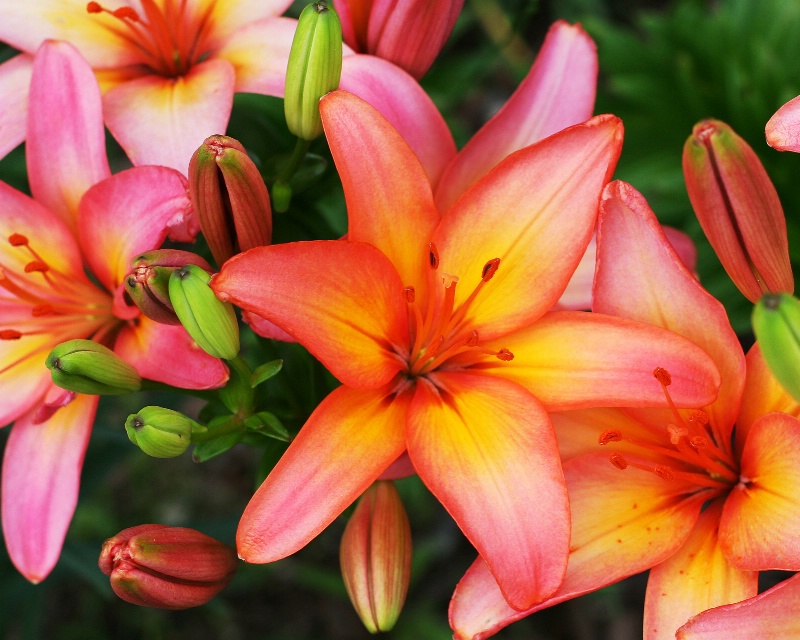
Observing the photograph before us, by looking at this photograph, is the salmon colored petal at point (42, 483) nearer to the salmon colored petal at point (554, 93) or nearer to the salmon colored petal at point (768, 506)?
the salmon colored petal at point (554, 93)

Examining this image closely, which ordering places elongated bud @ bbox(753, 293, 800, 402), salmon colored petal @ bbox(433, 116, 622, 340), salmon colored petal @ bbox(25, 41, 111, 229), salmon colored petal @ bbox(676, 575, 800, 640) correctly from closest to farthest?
elongated bud @ bbox(753, 293, 800, 402), salmon colored petal @ bbox(676, 575, 800, 640), salmon colored petal @ bbox(433, 116, 622, 340), salmon colored petal @ bbox(25, 41, 111, 229)

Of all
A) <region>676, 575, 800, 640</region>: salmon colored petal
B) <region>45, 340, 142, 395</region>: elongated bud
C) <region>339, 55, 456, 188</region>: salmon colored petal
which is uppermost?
<region>339, 55, 456, 188</region>: salmon colored petal

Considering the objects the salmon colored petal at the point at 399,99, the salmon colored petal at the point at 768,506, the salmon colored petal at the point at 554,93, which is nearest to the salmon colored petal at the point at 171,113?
the salmon colored petal at the point at 399,99

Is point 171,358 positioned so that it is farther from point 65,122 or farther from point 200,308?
point 65,122

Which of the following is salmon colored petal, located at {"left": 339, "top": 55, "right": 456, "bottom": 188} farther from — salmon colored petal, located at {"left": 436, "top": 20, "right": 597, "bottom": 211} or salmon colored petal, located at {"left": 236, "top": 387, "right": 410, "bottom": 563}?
salmon colored petal, located at {"left": 236, "top": 387, "right": 410, "bottom": 563}

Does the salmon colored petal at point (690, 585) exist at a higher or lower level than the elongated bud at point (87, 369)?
lower

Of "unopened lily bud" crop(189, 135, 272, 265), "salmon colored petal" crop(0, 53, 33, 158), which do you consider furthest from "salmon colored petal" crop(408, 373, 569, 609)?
"salmon colored petal" crop(0, 53, 33, 158)
